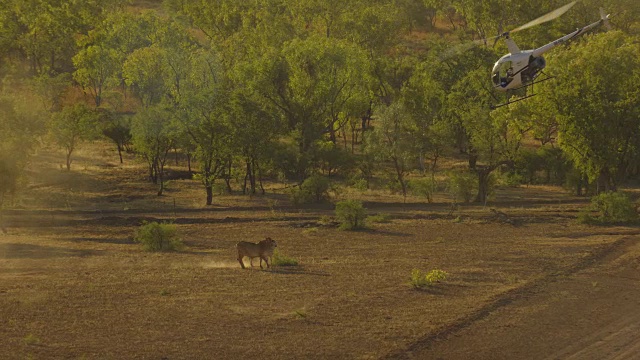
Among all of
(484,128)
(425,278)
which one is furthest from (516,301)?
(484,128)

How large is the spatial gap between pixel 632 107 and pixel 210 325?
29.6m

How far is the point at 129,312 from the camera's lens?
76.1 feet

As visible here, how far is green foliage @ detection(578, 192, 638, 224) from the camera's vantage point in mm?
39875

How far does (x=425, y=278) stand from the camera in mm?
26531

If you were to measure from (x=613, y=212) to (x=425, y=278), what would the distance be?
56.6 ft

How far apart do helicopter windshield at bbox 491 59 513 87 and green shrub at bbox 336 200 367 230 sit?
9425 mm

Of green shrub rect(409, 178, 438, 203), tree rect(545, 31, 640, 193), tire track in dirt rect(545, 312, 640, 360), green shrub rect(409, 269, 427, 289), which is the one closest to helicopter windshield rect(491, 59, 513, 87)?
green shrub rect(409, 269, 427, 289)

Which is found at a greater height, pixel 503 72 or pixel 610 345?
pixel 503 72

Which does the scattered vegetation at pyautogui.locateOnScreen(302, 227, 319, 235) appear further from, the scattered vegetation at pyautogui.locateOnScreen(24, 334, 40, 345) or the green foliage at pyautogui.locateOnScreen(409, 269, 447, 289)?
the scattered vegetation at pyautogui.locateOnScreen(24, 334, 40, 345)

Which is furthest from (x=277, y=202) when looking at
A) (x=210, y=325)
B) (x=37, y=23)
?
(x=37, y=23)

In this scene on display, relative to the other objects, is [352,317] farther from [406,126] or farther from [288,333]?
[406,126]

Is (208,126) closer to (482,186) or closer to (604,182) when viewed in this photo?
(482,186)

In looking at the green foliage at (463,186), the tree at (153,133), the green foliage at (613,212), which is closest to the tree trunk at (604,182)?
the green foliage at (613,212)

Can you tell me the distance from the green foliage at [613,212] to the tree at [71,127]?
108ft
